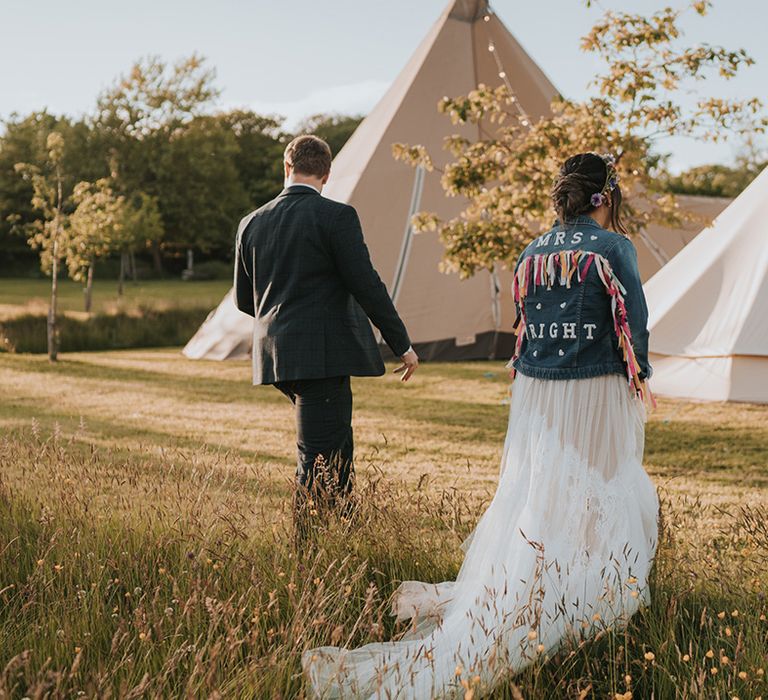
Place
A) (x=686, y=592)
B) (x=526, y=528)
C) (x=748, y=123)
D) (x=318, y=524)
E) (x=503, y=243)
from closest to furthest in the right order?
(x=686, y=592) < (x=526, y=528) < (x=318, y=524) < (x=748, y=123) < (x=503, y=243)

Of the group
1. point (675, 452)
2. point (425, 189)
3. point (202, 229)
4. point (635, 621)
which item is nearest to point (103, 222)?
point (425, 189)

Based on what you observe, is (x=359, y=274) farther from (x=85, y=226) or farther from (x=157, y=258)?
(x=157, y=258)

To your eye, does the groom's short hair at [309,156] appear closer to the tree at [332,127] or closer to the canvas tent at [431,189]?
the canvas tent at [431,189]

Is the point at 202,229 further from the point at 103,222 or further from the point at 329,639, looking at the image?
the point at 329,639

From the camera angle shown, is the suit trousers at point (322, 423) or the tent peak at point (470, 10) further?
the tent peak at point (470, 10)

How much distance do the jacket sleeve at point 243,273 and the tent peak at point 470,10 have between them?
8.87 m

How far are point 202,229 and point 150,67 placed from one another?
10689 millimetres

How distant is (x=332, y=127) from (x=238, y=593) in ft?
149

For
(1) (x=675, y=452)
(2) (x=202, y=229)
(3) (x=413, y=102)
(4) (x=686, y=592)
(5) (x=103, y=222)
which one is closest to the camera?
(4) (x=686, y=592)

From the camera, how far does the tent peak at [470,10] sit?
460 inches

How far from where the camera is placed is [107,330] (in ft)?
47.7

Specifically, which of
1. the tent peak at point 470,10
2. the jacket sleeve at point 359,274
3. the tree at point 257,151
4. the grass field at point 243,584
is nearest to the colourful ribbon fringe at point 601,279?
the grass field at point 243,584

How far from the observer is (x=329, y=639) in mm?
2488

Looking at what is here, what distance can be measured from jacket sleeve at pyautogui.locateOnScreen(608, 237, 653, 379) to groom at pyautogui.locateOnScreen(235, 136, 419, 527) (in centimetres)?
86
